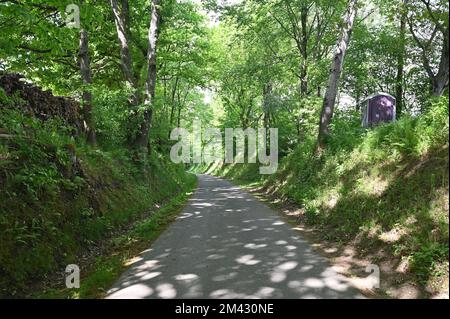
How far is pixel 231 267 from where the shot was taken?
20.5 feet

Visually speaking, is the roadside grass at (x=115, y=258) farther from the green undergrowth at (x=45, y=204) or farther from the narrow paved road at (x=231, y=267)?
the green undergrowth at (x=45, y=204)

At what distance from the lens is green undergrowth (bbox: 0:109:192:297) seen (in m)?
5.59

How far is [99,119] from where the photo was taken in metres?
14.0

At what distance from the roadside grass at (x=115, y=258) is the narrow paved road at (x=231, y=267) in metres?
0.22

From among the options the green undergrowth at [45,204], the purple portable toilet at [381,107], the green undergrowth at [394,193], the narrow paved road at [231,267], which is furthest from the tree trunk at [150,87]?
the purple portable toilet at [381,107]

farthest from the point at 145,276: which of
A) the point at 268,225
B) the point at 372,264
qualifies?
the point at 268,225

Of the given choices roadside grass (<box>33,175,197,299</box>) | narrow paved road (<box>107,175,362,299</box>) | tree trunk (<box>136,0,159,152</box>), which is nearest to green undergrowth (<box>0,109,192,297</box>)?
roadside grass (<box>33,175,197,299</box>)

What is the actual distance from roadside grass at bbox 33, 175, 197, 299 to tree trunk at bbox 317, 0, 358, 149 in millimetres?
6755

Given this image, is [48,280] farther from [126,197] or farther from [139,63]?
[139,63]

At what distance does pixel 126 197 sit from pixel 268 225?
4.65 m

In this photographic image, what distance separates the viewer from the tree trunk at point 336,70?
13297 mm

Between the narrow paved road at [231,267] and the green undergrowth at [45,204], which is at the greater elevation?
the green undergrowth at [45,204]

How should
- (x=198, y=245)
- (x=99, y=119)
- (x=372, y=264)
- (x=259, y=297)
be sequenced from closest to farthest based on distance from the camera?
(x=259, y=297)
(x=372, y=264)
(x=198, y=245)
(x=99, y=119)

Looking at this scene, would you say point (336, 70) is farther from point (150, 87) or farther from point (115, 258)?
point (115, 258)
